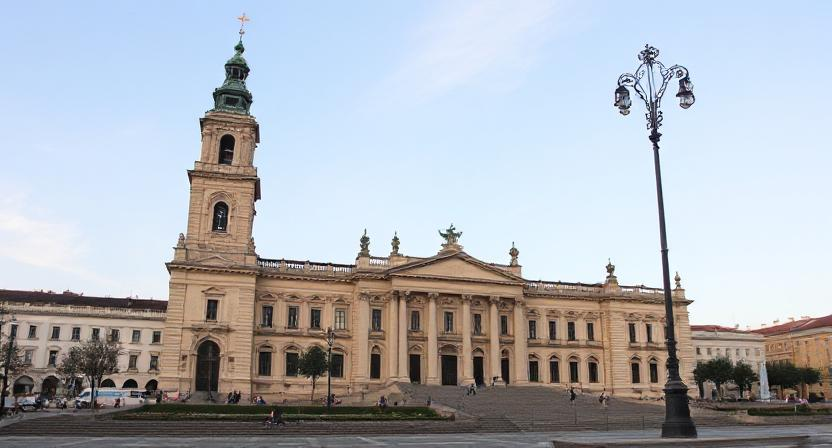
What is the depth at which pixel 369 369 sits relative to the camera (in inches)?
2216

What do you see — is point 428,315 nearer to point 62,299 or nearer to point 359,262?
point 359,262

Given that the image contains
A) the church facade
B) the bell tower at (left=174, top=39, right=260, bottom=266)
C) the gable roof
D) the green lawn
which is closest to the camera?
the green lawn

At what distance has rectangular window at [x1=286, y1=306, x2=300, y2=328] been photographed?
185ft

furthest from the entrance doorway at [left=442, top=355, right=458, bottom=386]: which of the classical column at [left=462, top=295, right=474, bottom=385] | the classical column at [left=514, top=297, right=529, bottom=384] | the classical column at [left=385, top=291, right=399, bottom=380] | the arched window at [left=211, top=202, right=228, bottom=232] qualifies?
the arched window at [left=211, top=202, right=228, bottom=232]

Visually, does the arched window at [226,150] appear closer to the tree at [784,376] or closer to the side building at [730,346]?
the tree at [784,376]

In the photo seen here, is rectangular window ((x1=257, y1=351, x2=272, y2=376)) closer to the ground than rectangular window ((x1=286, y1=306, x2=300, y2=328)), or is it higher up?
closer to the ground

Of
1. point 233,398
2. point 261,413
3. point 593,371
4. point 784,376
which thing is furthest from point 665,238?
point 784,376

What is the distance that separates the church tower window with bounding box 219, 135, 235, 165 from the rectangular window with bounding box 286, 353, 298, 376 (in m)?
16.5

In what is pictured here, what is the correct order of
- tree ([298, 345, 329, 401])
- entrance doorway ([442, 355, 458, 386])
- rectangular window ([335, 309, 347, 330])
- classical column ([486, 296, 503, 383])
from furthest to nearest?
classical column ([486, 296, 503, 383]) → entrance doorway ([442, 355, 458, 386]) → rectangular window ([335, 309, 347, 330]) → tree ([298, 345, 329, 401])

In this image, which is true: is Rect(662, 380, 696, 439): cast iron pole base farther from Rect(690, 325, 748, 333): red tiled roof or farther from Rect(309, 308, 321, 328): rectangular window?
Rect(690, 325, 748, 333): red tiled roof

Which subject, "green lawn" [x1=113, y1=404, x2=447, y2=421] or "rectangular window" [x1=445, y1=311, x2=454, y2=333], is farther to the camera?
"rectangular window" [x1=445, y1=311, x2=454, y2=333]

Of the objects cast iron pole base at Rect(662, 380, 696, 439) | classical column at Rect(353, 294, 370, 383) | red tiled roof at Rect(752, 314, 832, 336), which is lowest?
cast iron pole base at Rect(662, 380, 696, 439)

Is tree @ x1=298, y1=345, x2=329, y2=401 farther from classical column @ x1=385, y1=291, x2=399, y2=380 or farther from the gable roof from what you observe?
the gable roof

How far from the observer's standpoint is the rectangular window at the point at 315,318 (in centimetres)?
5694
